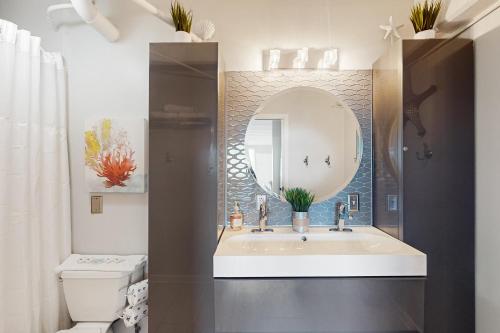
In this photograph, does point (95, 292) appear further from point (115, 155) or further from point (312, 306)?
point (312, 306)

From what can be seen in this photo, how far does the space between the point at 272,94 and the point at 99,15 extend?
112 centimetres

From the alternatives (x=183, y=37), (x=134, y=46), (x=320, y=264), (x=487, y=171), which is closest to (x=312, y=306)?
(x=320, y=264)

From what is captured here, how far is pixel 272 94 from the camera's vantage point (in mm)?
1809

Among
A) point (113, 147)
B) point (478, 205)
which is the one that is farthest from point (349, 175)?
point (113, 147)

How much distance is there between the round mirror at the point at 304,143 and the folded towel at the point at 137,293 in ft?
3.07

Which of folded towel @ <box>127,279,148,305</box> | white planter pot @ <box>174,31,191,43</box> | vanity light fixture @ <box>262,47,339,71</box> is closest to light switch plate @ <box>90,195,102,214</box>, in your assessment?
folded towel @ <box>127,279,148,305</box>

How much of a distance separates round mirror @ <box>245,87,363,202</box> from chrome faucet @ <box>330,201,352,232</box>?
0.08 meters

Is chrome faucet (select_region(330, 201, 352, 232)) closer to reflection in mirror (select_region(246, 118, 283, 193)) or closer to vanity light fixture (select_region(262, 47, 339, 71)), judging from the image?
reflection in mirror (select_region(246, 118, 283, 193))

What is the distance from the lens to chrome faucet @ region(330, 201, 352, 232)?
1.73 meters

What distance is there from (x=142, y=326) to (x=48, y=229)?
2.80 feet

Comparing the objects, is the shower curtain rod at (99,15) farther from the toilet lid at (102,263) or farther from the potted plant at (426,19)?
the toilet lid at (102,263)

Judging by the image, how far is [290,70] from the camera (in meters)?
1.82

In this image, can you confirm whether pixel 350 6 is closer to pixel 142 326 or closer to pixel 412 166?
pixel 412 166

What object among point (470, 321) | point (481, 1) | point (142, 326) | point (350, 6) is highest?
point (350, 6)
